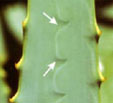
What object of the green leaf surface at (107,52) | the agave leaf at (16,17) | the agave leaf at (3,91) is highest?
the agave leaf at (16,17)

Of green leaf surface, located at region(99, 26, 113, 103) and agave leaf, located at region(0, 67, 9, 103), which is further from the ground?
agave leaf, located at region(0, 67, 9, 103)

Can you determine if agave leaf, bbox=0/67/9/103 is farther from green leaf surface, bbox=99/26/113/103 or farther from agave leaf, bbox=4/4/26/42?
green leaf surface, bbox=99/26/113/103

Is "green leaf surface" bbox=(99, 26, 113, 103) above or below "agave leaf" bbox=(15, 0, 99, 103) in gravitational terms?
below

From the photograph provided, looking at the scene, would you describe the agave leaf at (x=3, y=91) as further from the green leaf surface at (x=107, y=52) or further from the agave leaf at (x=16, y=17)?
the green leaf surface at (x=107, y=52)

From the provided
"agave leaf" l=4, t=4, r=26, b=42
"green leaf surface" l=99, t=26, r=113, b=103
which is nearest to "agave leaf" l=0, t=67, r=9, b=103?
"agave leaf" l=4, t=4, r=26, b=42

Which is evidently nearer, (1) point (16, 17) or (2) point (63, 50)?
(2) point (63, 50)

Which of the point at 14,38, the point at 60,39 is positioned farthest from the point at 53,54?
the point at 14,38

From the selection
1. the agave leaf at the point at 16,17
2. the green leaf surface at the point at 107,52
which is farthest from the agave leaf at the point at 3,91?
the green leaf surface at the point at 107,52

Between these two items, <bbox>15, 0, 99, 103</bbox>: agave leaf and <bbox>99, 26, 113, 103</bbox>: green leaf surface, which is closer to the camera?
<bbox>15, 0, 99, 103</bbox>: agave leaf

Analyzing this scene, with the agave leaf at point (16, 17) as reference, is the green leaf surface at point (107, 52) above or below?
below

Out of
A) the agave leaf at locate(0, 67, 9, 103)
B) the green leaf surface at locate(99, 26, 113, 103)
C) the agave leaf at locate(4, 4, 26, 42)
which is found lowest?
the green leaf surface at locate(99, 26, 113, 103)
